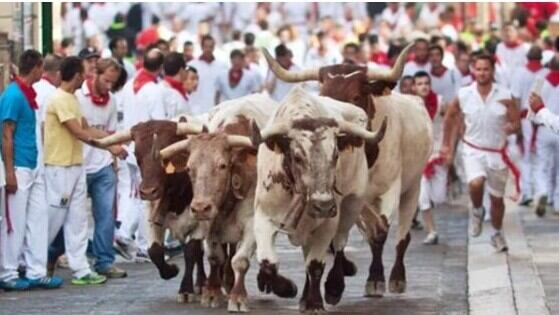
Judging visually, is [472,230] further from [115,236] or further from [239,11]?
[239,11]

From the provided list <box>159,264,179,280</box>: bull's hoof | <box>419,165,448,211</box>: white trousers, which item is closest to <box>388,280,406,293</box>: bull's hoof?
<box>159,264,179,280</box>: bull's hoof

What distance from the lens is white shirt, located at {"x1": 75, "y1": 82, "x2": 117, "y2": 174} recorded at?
18859 mm

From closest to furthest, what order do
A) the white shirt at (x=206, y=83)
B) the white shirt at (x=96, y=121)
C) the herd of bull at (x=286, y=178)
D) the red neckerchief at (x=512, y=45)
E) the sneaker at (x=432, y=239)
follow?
the herd of bull at (x=286, y=178) < the white shirt at (x=96, y=121) < the sneaker at (x=432, y=239) < the white shirt at (x=206, y=83) < the red neckerchief at (x=512, y=45)

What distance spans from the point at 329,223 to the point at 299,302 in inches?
32.3

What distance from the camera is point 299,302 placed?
652 inches

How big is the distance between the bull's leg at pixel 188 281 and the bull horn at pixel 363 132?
191 centimetres

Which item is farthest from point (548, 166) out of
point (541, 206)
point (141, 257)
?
point (141, 257)

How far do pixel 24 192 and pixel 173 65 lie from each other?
315 centimetres

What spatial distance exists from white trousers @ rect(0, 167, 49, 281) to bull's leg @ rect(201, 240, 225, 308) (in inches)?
67.2

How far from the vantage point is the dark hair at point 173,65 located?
20.5m

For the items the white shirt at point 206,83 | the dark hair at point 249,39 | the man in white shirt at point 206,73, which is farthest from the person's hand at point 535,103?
the dark hair at point 249,39

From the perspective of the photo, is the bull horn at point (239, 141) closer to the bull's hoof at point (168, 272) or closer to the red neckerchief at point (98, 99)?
the bull's hoof at point (168, 272)

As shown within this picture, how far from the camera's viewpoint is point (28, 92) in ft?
58.1

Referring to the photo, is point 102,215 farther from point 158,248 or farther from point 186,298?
point 186,298
